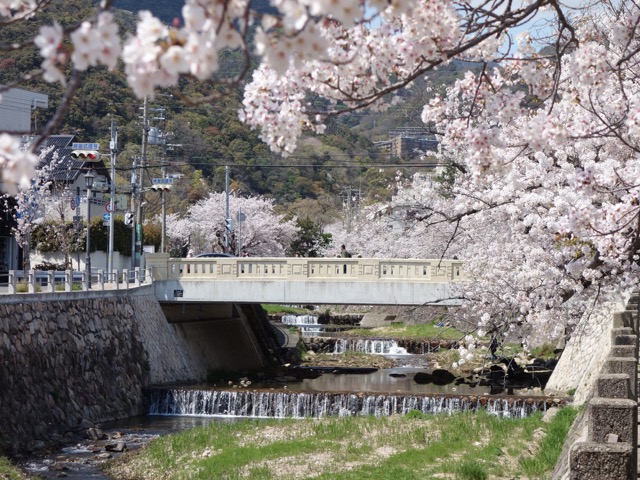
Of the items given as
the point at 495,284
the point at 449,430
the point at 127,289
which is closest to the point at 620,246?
the point at 449,430

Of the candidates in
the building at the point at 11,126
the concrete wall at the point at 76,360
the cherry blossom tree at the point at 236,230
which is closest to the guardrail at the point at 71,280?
the concrete wall at the point at 76,360

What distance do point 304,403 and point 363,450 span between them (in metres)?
9.09

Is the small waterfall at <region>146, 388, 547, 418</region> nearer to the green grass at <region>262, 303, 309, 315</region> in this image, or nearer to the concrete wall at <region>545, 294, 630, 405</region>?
the concrete wall at <region>545, 294, 630, 405</region>

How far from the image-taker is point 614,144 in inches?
459

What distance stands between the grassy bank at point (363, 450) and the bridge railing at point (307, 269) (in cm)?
980

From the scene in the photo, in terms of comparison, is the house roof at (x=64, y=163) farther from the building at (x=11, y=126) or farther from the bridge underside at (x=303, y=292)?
the bridge underside at (x=303, y=292)

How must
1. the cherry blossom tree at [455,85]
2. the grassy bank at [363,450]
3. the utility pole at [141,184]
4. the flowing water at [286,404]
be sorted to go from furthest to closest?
the utility pole at [141,184] → the flowing water at [286,404] → the grassy bank at [363,450] → the cherry blossom tree at [455,85]

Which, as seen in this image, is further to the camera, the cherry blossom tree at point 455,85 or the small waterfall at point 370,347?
the small waterfall at point 370,347

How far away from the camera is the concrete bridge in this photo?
28.0 metres

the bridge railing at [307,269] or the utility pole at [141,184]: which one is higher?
the utility pole at [141,184]

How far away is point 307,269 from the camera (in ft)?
95.9

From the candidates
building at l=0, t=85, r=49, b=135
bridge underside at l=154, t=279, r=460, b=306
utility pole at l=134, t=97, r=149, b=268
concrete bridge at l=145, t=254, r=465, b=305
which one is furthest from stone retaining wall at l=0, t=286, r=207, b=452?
building at l=0, t=85, r=49, b=135

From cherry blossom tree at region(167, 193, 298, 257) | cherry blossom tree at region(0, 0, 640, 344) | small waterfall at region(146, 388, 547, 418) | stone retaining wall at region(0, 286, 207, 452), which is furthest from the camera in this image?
cherry blossom tree at region(167, 193, 298, 257)

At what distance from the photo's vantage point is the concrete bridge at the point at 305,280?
91.8ft
